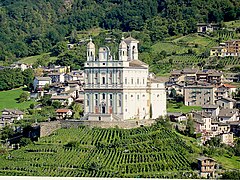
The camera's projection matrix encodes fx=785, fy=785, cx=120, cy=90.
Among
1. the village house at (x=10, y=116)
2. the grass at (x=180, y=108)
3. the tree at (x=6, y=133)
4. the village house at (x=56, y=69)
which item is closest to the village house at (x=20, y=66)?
the village house at (x=56, y=69)

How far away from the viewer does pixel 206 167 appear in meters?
17.1

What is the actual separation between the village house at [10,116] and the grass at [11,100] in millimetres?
1047

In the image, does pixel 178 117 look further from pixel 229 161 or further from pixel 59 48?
pixel 59 48

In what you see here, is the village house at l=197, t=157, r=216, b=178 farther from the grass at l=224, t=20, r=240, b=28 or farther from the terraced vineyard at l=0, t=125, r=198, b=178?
the grass at l=224, t=20, r=240, b=28

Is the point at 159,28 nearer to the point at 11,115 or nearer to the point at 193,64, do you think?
the point at 193,64

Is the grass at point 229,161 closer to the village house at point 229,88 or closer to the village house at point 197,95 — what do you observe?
the village house at point 197,95

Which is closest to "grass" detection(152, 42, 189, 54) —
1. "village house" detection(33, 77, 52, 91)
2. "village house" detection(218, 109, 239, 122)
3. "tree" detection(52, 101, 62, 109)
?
"village house" detection(33, 77, 52, 91)

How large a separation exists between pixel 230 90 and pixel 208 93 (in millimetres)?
918

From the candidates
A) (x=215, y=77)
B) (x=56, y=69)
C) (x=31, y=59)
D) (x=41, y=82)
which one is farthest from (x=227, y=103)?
(x=31, y=59)

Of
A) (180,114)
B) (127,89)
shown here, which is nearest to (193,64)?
(180,114)

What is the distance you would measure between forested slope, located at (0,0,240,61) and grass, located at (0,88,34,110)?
30.8ft

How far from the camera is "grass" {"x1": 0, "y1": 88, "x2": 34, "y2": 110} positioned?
27.9m

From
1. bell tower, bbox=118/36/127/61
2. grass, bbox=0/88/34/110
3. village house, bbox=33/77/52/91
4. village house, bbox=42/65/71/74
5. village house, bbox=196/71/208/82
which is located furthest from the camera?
village house, bbox=42/65/71/74

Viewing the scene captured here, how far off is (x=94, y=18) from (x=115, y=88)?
2445cm
